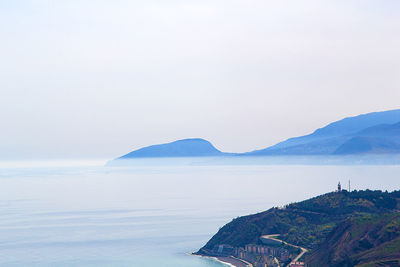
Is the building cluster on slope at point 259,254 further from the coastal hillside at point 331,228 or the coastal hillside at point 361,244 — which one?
the coastal hillside at point 361,244

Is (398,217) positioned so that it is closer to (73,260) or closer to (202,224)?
(73,260)

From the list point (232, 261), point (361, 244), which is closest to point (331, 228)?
point (232, 261)

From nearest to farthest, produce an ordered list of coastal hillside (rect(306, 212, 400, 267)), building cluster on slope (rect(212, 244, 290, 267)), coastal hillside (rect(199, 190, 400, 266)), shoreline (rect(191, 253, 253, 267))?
1. coastal hillside (rect(306, 212, 400, 267))
2. coastal hillside (rect(199, 190, 400, 266))
3. building cluster on slope (rect(212, 244, 290, 267))
4. shoreline (rect(191, 253, 253, 267))

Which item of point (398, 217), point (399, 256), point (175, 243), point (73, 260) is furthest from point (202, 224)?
point (399, 256)

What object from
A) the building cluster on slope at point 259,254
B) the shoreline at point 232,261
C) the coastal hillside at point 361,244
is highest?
the coastal hillside at point 361,244

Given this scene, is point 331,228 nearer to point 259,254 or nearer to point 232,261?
point 259,254

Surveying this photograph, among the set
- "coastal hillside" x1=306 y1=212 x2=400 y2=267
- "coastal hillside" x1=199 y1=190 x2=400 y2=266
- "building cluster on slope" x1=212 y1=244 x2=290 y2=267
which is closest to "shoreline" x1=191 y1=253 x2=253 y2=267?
"building cluster on slope" x1=212 y1=244 x2=290 y2=267

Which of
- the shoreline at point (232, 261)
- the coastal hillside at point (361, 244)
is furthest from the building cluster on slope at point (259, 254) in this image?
the coastal hillside at point (361, 244)

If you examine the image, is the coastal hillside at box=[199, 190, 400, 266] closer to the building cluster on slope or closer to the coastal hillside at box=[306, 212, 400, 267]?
the coastal hillside at box=[306, 212, 400, 267]
